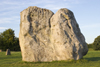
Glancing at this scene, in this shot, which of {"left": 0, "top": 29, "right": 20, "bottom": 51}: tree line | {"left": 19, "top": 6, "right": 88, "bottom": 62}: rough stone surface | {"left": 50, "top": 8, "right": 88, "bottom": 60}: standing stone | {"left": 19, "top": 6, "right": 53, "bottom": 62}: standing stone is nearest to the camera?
{"left": 50, "top": 8, "right": 88, "bottom": 60}: standing stone

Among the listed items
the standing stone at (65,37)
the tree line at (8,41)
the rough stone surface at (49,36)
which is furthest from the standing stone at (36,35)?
the tree line at (8,41)

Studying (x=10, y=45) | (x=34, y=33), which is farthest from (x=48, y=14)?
(x=10, y=45)

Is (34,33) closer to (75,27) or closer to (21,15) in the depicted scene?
(21,15)

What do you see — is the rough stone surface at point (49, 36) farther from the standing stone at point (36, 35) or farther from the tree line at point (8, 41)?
the tree line at point (8, 41)

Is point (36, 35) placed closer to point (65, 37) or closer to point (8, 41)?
point (65, 37)

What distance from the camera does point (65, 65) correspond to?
396 inches

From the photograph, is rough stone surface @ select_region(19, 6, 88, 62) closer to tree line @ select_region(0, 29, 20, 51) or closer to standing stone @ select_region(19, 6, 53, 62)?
standing stone @ select_region(19, 6, 53, 62)

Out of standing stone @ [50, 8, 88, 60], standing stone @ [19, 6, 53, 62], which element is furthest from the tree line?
standing stone @ [50, 8, 88, 60]

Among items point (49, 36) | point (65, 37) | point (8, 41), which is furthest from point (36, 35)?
point (8, 41)

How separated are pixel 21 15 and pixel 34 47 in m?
3.24

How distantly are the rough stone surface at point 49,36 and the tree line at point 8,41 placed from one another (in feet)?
143

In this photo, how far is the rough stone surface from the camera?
35.9ft

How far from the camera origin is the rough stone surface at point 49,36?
10953mm

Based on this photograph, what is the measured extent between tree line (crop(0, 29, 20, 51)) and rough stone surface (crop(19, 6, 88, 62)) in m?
43.6
